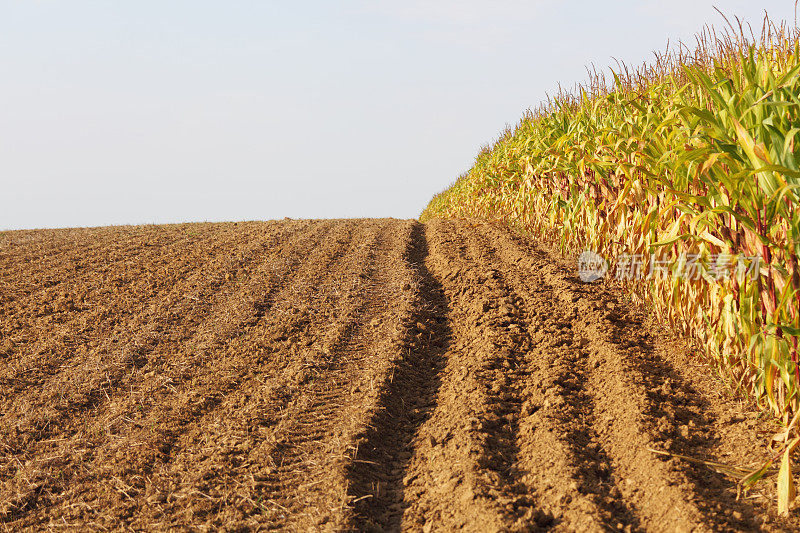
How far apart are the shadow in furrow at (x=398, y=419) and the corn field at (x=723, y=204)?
4.97 ft

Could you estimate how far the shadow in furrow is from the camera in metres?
2.56

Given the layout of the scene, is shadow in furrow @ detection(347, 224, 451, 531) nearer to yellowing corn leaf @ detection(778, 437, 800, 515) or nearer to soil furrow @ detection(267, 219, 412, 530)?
soil furrow @ detection(267, 219, 412, 530)

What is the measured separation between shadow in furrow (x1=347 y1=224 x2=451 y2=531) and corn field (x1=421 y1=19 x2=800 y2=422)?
1515 mm

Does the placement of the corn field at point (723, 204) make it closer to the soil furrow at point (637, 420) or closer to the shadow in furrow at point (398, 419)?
the soil furrow at point (637, 420)

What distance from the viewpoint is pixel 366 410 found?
3307 millimetres

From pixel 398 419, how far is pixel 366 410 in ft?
0.61

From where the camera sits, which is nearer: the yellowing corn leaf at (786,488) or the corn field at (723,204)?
the yellowing corn leaf at (786,488)

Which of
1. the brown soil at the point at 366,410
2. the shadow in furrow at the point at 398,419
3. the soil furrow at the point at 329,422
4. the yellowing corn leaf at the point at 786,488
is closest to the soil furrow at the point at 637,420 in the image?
the brown soil at the point at 366,410

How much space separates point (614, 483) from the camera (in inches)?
100.0

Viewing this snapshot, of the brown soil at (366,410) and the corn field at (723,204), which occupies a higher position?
the corn field at (723,204)

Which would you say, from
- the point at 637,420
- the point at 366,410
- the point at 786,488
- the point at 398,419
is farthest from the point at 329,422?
the point at 786,488

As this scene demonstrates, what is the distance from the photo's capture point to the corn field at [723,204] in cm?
252

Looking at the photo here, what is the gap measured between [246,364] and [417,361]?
1168 millimetres

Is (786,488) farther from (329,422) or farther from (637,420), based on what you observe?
(329,422)
